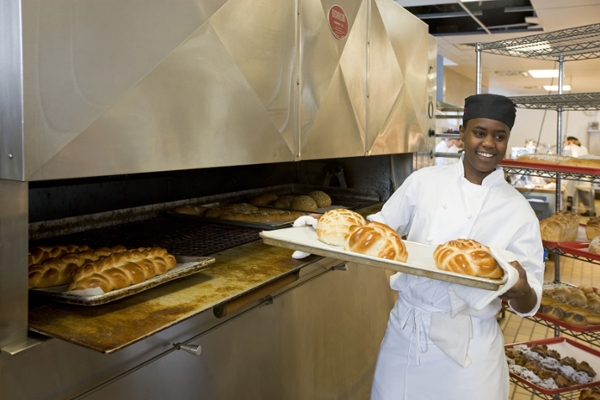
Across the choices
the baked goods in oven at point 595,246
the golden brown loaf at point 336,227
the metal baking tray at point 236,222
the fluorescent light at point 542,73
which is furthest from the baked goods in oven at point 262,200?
the fluorescent light at point 542,73

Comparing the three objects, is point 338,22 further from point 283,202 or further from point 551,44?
point 551,44

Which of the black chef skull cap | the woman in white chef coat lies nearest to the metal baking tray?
the woman in white chef coat

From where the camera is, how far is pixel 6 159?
119cm

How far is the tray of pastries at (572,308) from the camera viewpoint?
105 inches

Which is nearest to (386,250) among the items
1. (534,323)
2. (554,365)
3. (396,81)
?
(554,365)

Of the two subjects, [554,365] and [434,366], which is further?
[554,365]

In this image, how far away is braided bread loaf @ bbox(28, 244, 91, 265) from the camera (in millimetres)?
1638

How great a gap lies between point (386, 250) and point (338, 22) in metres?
1.46

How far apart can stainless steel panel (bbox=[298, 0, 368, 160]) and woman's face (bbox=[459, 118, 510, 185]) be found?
2.57 feet

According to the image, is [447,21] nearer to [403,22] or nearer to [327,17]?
[403,22]

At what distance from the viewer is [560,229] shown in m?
2.78

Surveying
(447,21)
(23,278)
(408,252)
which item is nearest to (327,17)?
(408,252)

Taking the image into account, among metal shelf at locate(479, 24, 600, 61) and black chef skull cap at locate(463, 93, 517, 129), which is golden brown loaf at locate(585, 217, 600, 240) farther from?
black chef skull cap at locate(463, 93, 517, 129)

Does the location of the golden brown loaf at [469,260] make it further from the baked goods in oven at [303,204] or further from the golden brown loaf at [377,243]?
the baked goods in oven at [303,204]
